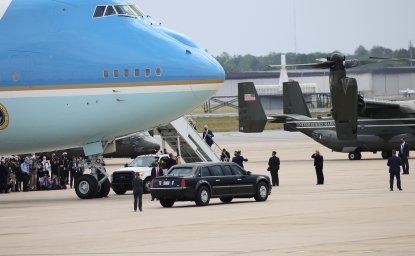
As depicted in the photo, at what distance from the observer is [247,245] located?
22.0 meters

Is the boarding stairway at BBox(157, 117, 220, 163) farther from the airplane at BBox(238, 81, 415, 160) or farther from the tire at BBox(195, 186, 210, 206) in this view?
the airplane at BBox(238, 81, 415, 160)

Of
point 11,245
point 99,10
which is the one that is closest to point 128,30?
point 99,10

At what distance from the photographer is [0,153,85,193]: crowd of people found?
44.7m

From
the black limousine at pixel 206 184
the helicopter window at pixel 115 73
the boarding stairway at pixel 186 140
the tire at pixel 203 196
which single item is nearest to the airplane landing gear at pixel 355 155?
the boarding stairway at pixel 186 140

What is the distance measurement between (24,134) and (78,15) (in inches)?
161

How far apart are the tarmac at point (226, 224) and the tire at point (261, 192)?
38cm

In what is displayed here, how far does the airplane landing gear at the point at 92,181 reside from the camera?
1426 inches

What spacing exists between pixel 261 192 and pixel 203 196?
7.35ft

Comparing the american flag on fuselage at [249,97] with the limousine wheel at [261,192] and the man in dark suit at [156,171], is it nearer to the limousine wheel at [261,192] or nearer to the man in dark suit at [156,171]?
the man in dark suit at [156,171]

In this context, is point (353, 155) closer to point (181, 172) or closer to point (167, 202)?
point (181, 172)

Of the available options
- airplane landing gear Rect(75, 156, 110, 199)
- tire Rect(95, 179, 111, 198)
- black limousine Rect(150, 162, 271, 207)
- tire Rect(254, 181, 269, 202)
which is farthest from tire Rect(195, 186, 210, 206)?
tire Rect(95, 179, 111, 198)

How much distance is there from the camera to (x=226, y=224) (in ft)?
87.8

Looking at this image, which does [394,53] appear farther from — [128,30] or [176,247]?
[176,247]

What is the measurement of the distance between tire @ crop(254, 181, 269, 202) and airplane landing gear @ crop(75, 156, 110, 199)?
5.27m
